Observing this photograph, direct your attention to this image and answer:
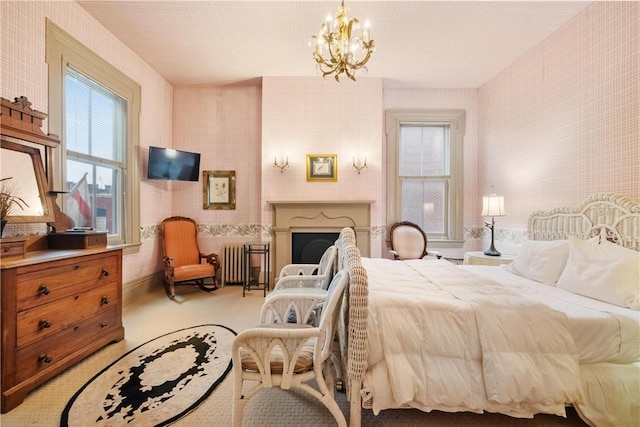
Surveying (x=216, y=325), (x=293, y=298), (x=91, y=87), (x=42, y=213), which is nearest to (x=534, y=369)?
(x=293, y=298)

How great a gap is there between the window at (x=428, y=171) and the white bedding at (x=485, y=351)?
3.04 m

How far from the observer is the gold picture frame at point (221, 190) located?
176 inches

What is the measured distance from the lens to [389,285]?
6.22ft

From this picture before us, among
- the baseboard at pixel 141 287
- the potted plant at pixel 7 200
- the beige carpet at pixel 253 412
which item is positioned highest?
the potted plant at pixel 7 200

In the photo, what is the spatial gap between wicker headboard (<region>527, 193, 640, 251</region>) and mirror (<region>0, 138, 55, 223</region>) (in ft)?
15.7

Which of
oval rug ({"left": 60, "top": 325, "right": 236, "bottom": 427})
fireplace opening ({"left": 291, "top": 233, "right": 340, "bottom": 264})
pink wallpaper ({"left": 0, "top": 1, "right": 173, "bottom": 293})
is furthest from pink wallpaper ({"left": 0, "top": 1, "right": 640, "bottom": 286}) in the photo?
oval rug ({"left": 60, "top": 325, "right": 236, "bottom": 427})

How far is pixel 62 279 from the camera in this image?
194 cm

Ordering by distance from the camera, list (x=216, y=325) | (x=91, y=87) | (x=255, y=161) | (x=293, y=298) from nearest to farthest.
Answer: (x=293, y=298), (x=216, y=325), (x=91, y=87), (x=255, y=161)

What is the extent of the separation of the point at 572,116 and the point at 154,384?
4.51 metres

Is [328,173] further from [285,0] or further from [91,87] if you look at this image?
[91,87]

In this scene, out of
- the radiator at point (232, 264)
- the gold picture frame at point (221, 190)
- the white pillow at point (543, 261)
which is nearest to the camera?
the white pillow at point (543, 261)

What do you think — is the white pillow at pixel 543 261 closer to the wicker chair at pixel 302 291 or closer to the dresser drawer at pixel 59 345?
the wicker chair at pixel 302 291

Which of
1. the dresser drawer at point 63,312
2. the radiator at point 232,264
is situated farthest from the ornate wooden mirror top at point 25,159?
the radiator at point 232,264

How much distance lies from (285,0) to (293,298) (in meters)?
2.83
